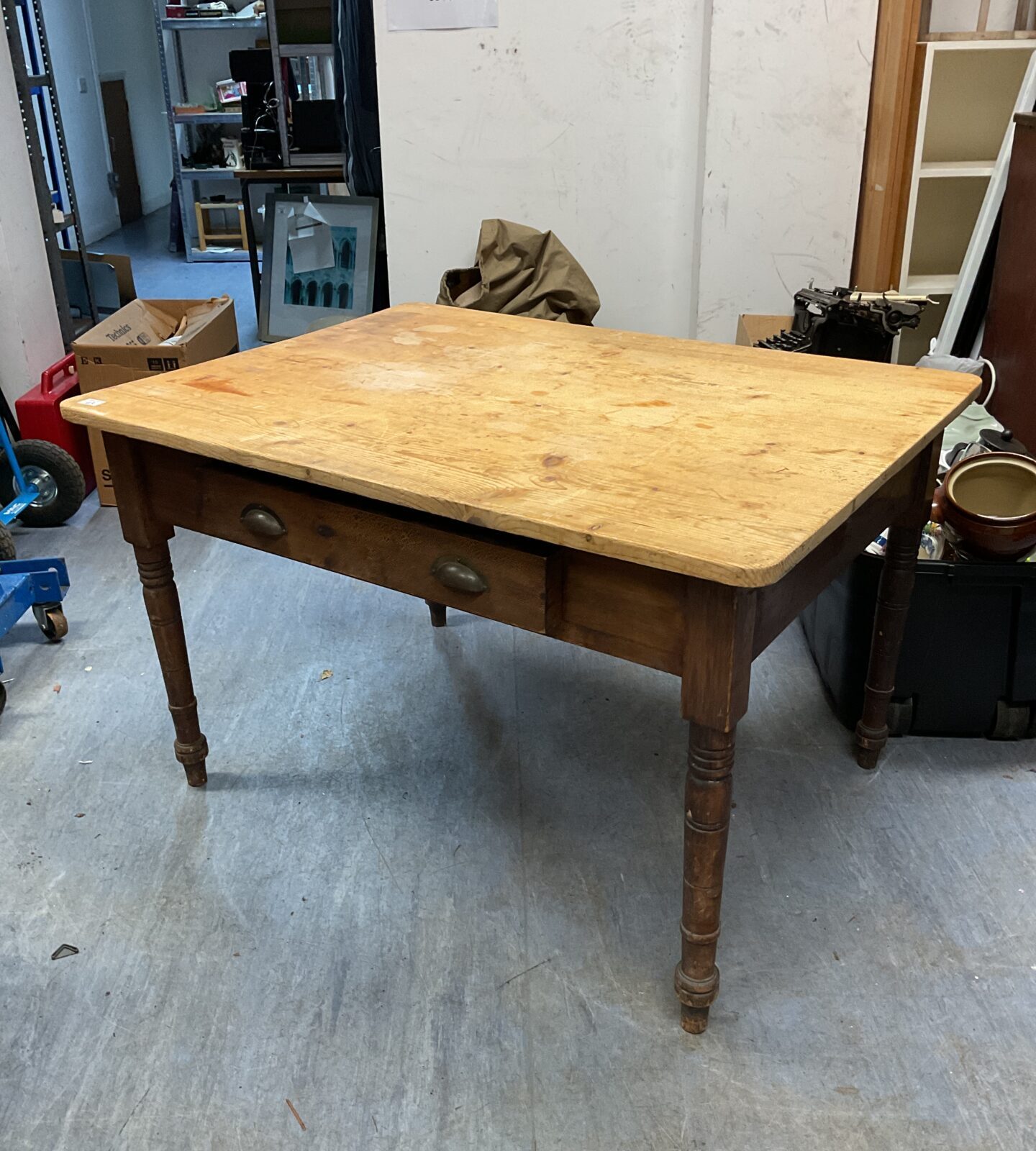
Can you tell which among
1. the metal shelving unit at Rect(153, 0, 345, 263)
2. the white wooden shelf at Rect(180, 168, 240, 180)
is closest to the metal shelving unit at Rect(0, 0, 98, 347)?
the metal shelving unit at Rect(153, 0, 345, 263)

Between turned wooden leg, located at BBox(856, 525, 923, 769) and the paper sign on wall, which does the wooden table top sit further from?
the paper sign on wall

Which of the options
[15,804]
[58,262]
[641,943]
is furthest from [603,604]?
[58,262]

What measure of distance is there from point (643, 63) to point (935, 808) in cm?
257

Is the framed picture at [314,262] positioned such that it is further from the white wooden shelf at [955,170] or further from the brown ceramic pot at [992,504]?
the brown ceramic pot at [992,504]

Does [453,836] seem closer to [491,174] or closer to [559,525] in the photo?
[559,525]

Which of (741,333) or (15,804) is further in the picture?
(741,333)

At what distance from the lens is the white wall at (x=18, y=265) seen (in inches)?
142

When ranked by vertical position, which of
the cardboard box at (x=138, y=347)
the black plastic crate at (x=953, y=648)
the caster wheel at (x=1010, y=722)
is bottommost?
the caster wheel at (x=1010, y=722)

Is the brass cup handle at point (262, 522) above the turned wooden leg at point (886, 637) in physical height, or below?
above

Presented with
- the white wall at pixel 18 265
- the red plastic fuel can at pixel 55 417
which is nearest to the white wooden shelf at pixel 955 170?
the red plastic fuel can at pixel 55 417

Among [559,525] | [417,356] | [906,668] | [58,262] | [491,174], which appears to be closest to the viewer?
[559,525]

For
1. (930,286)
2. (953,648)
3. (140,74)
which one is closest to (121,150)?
(140,74)

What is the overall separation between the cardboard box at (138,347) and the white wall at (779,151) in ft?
5.66

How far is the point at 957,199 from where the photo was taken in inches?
143
